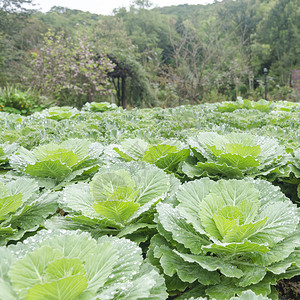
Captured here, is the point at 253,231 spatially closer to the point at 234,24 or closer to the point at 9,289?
the point at 9,289

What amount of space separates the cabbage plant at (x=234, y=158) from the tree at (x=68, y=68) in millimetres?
12782

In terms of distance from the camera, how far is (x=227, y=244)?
2.78ft

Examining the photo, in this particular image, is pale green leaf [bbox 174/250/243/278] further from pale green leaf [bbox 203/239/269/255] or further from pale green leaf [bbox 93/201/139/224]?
pale green leaf [bbox 93/201/139/224]

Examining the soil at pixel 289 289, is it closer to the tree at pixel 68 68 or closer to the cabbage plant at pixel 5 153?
the cabbage plant at pixel 5 153

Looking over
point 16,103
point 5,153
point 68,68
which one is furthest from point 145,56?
point 5,153

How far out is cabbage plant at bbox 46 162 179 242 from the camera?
3.37 ft

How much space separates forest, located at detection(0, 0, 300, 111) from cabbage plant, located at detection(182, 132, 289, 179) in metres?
7.27

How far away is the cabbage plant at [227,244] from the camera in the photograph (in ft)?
2.88

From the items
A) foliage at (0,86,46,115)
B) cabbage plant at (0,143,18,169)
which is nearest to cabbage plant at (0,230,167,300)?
cabbage plant at (0,143,18,169)

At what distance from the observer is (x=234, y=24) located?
33.2m

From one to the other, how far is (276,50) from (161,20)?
15.7 meters

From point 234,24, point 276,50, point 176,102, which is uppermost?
point 234,24

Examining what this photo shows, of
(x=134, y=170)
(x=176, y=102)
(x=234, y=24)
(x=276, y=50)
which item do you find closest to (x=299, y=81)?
(x=276, y=50)

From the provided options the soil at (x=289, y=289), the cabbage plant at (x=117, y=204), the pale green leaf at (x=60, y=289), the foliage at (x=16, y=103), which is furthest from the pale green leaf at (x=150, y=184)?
the foliage at (x=16, y=103)
